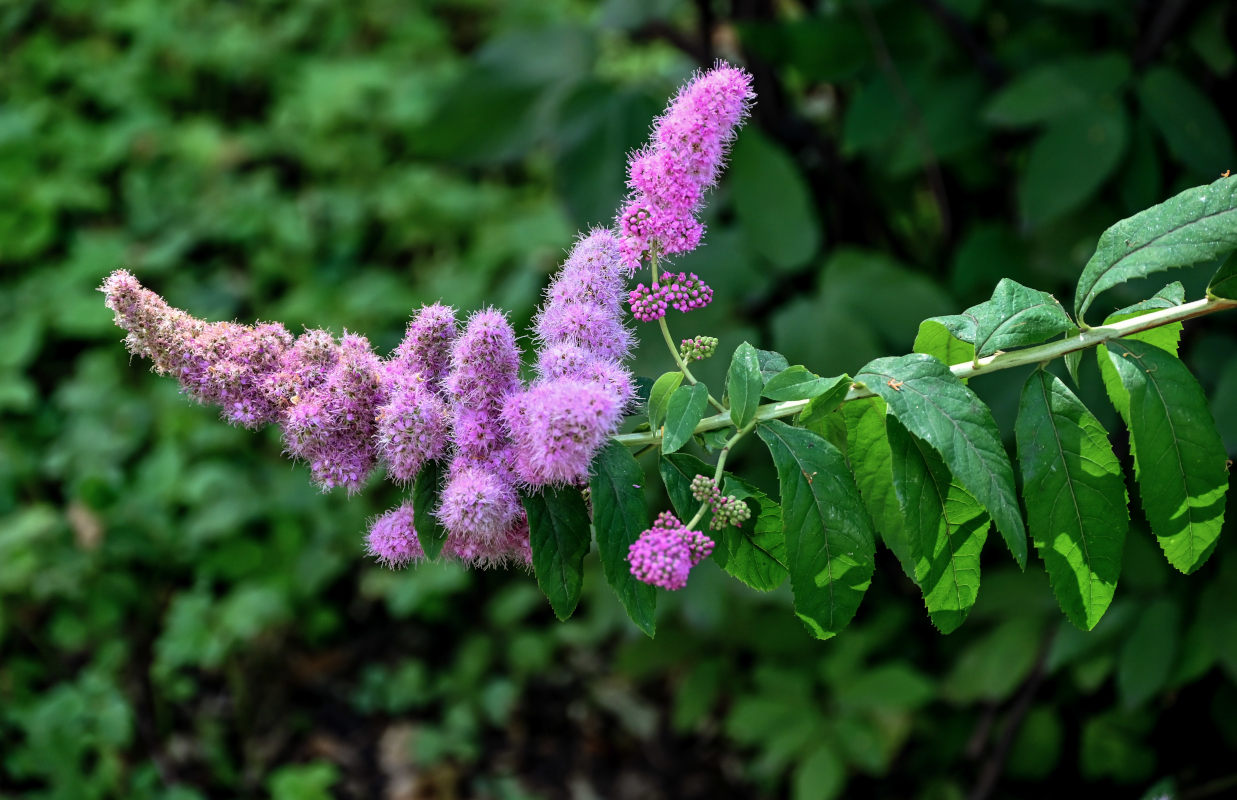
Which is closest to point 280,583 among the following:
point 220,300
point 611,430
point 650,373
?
point 220,300

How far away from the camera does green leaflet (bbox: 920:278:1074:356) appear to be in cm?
105

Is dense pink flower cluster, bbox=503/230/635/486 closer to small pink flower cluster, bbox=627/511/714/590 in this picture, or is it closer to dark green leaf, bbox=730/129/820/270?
small pink flower cluster, bbox=627/511/714/590

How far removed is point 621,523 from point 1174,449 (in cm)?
60

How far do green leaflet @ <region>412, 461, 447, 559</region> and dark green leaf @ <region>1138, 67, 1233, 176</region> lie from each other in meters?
2.04

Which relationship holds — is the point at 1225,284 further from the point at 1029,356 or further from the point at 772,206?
the point at 772,206

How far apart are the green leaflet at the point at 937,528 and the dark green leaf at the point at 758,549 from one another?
136 millimetres

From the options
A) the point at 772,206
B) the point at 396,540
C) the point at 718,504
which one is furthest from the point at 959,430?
the point at 772,206

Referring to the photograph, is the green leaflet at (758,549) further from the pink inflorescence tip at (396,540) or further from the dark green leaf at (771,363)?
the pink inflorescence tip at (396,540)

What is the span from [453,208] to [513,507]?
354cm

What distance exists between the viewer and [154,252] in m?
4.36

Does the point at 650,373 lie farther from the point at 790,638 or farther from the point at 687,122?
A: the point at 687,122

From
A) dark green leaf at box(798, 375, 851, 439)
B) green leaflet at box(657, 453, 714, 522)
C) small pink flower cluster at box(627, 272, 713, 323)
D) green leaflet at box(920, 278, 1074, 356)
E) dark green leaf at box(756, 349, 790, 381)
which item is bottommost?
green leaflet at box(657, 453, 714, 522)

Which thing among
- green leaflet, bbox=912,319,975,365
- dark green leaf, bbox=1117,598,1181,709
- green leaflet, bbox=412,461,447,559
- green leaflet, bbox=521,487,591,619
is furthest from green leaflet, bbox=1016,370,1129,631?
dark green leaf, bbox=1117,598,1181,709

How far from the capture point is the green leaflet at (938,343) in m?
1.16
